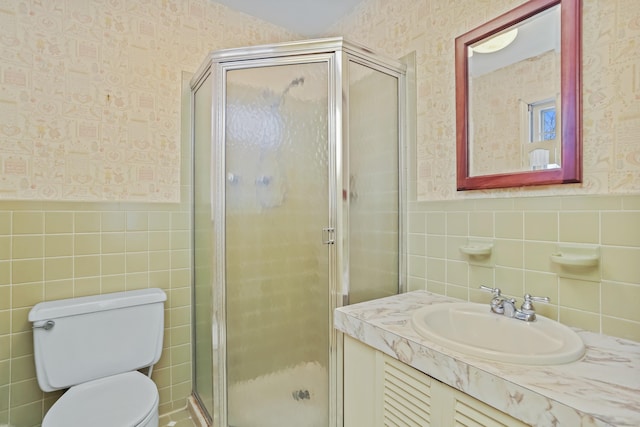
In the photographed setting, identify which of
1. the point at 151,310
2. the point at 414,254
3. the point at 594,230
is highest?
the point at 594,230

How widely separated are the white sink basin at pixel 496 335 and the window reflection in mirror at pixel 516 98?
1.81 feet

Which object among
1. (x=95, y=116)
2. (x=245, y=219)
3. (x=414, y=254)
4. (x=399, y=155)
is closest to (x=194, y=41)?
(x=95, y=116)

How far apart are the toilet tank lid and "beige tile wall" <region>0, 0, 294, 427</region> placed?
8 cm

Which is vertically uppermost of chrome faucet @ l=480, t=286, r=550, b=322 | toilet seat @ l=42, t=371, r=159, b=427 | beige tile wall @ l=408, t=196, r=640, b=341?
beige tile wall @ l=408, t=196, r=640, b=341

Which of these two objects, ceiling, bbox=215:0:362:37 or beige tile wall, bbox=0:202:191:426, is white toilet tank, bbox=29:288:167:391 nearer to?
beige tile wall, bbox=0:202:191:426

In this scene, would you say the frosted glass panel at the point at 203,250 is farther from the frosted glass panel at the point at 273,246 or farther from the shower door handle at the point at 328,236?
the shower door handle at the point at 328,236

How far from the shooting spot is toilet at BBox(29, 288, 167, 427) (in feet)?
4.03

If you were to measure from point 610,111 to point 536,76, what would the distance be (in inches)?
10.6

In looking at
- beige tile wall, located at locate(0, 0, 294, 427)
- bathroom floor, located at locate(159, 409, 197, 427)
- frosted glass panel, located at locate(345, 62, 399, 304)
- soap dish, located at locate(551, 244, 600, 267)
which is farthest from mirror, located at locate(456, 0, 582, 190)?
bathroom floor, located at locate(159, 409, 197, 427)

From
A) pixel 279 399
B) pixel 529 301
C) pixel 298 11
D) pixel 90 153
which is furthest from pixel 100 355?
pixel 298 11

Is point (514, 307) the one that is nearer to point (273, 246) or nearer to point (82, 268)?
point (273, 246)

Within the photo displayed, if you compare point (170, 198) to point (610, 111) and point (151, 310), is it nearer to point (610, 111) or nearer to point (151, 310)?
point (151, 310)

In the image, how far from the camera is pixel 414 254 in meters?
1.60

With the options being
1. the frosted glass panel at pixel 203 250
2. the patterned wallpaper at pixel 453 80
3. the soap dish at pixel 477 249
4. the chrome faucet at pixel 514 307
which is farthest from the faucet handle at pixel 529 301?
the frosted glass panel at pixel 203 250
